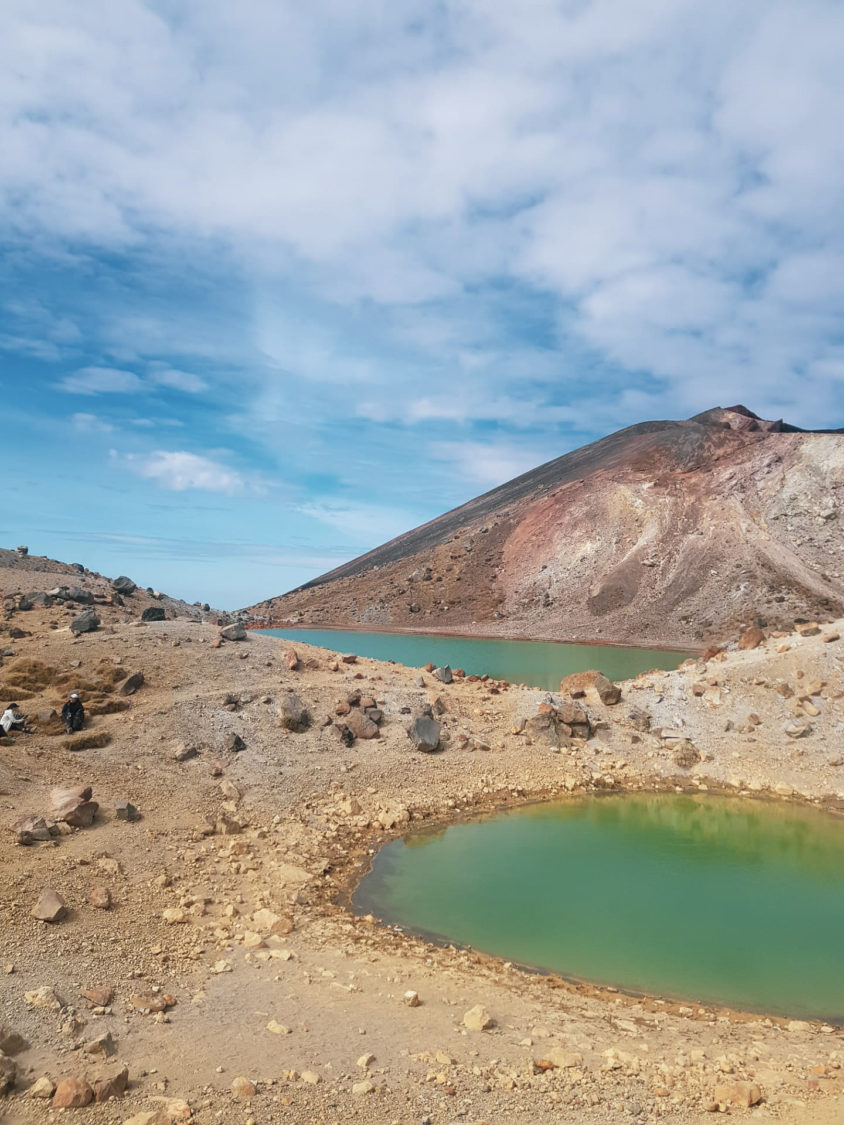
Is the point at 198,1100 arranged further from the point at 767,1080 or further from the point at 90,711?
the point at 90,711

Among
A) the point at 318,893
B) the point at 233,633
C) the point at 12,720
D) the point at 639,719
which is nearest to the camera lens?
the point at 318,893

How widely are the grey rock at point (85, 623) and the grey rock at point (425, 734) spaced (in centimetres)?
1014

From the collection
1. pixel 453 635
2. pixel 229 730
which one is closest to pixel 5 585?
pixel 229 730

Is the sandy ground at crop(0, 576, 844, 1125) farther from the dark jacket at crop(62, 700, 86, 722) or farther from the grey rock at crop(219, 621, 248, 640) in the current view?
the grey rock at crop(219, 621, 248, 640)

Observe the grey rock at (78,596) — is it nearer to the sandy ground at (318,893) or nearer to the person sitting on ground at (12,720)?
the sandy ground at (318,893)

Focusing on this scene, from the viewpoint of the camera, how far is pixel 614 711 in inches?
926

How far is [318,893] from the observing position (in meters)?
13.8

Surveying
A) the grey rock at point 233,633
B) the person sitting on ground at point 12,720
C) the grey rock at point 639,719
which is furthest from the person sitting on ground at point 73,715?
the grey rock at point 639,719

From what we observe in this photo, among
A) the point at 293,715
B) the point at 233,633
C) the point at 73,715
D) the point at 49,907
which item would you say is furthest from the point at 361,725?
the point at 49,907

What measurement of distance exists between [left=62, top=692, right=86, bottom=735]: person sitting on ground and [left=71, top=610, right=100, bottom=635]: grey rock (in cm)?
421

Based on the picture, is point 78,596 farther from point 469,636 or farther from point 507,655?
point 469,636

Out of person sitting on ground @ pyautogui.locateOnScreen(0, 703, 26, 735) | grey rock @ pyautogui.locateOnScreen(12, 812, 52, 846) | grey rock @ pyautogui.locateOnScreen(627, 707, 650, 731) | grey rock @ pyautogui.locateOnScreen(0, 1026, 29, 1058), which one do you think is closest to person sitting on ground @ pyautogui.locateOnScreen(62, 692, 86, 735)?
person sitting on ground @ pyautogui.locateOnScreen(0, 703, 26, 735)

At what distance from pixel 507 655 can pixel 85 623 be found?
30.1 meters

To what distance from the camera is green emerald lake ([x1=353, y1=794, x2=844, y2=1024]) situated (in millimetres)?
11492
